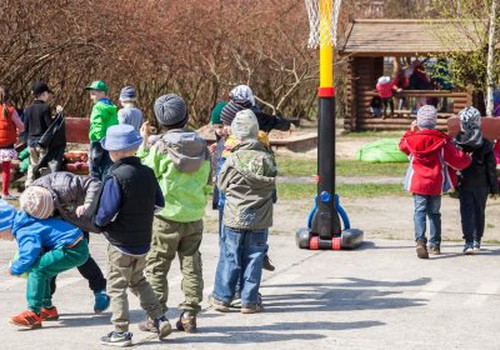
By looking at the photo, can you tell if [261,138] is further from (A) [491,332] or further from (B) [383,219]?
(B) [383,219]

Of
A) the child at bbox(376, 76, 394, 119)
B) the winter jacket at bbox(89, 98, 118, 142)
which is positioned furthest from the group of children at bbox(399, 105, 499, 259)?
the child at bbox(376, 76, 394, 119)

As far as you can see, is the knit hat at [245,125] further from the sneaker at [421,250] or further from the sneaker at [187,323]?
the sneaker at [421,250]

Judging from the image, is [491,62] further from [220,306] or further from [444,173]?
[220,306]

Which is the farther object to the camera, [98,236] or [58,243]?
[98,236]

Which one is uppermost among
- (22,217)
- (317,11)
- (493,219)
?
(317,11)

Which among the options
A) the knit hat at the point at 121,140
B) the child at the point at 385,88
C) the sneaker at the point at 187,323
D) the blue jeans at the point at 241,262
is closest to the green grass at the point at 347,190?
the blue jeans at the point at 241,262

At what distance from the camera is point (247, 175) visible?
9.01 metres

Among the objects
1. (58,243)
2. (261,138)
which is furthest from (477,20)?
(58,243)

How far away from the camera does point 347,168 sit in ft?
69.5

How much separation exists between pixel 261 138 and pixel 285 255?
254 centimetres

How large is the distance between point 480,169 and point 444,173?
1.79 ft

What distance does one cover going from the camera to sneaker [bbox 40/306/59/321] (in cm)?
870

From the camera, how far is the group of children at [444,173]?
38.2 ft

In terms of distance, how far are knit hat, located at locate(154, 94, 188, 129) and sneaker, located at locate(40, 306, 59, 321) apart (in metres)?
1.59
